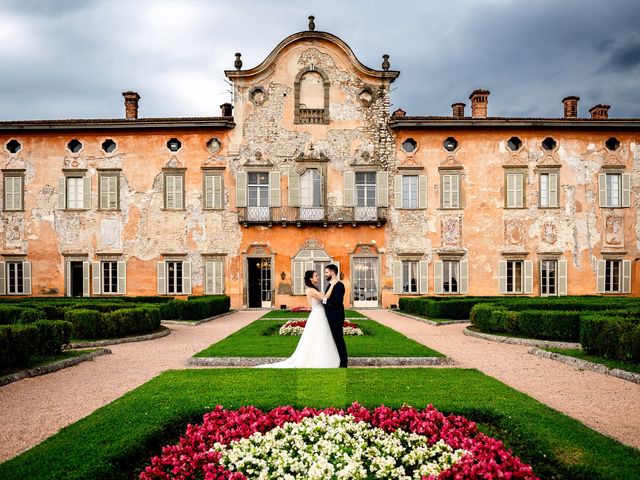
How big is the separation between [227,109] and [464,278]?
14.0m

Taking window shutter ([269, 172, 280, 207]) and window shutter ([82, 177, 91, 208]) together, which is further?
window shutter ([82, 177, 91, 208])

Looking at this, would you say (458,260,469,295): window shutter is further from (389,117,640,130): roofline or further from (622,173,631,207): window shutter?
(622,173,631,207): window shutter

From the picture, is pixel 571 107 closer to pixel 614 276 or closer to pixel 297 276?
pixel 614 276

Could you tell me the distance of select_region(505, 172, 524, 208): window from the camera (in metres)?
24.1

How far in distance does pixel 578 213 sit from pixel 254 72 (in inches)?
641

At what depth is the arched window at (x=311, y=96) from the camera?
79.3ft

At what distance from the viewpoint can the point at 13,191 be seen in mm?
24453

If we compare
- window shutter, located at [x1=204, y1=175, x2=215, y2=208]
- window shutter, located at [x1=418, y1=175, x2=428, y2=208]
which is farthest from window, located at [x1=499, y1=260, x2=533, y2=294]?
window shutter, located at [x1=204, y1=175, x2=215, y2=208]

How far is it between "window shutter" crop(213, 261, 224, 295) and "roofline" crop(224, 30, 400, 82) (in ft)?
28.8

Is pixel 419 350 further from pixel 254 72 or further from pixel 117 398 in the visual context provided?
pixel 254 72

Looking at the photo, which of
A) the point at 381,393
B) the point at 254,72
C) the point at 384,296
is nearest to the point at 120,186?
the point at 254,72

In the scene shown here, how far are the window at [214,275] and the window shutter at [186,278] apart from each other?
732 mm

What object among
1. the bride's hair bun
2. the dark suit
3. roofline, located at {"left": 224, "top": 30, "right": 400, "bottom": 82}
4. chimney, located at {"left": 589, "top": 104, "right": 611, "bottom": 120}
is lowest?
the dark suit

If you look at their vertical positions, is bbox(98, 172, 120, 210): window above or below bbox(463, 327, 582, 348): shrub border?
above
